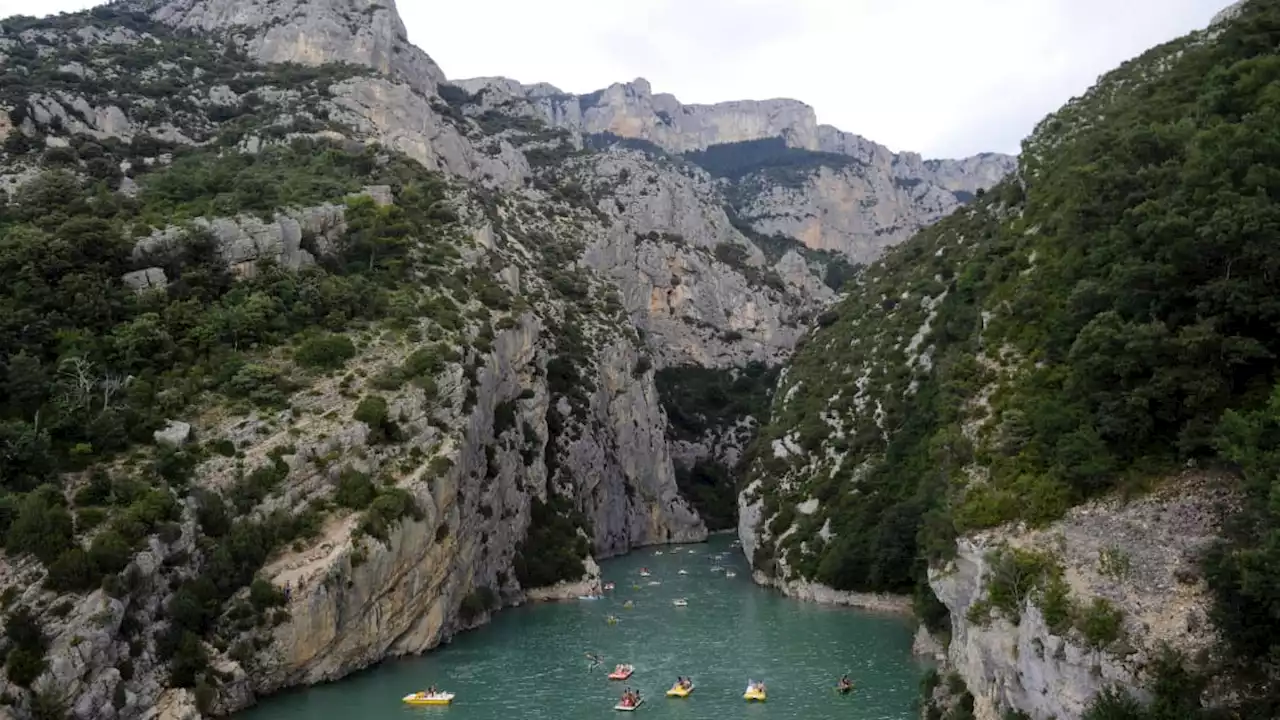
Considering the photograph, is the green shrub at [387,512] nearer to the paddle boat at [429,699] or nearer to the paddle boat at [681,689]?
the paddle boat at [429,699]

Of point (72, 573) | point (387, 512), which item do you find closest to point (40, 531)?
point (72, 573)

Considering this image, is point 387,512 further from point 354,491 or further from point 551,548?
point 551,548

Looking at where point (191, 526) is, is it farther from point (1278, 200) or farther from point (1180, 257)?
point (1278, 200)

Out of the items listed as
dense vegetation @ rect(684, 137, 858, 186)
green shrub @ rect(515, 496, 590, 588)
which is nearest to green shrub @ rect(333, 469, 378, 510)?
green shrub @ rect(515, 496, 590, 588)

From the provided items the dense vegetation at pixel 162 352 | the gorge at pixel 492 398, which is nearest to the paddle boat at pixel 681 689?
the gorge at pixel 492 398

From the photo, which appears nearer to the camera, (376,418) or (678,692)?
(678,692)
